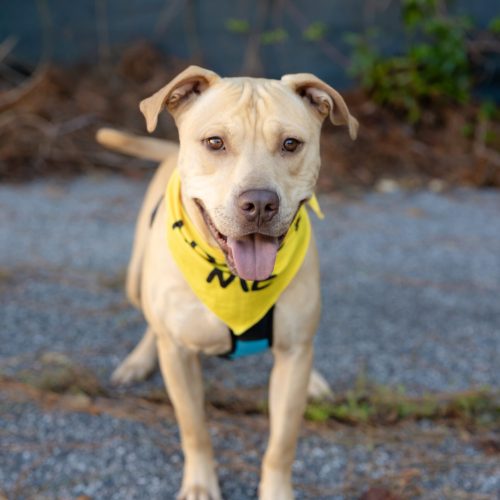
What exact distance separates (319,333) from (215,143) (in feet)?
Result: 7.10

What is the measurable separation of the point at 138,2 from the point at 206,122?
18.9ft

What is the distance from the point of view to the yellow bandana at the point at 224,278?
2.73m

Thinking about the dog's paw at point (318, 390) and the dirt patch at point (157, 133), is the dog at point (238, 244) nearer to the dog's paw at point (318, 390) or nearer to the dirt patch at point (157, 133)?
the dog's paw at point (318, 390)

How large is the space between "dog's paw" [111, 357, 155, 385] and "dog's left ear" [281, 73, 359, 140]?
1.79 m

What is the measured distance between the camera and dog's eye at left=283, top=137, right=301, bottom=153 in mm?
2553

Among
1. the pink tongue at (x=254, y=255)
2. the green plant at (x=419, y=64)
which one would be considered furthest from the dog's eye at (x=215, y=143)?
the green plant at (x=419, y=64)

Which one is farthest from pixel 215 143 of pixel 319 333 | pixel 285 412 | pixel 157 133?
pixel 157 133

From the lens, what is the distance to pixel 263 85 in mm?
2662

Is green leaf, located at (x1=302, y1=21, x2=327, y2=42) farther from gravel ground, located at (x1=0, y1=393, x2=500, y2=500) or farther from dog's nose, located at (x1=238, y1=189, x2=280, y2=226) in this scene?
dog's nose, located at (x1=238, y1=189, x2=280, y2=226)

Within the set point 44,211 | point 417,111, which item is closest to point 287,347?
point 44,211

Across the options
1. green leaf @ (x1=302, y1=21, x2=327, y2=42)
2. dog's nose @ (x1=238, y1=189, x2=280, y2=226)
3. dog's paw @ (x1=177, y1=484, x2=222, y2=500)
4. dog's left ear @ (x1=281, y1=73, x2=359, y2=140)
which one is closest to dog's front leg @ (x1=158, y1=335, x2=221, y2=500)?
dog's paw @ (x1=177, y1=484, x2=222, y2=500)

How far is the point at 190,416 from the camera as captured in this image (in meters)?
3.00

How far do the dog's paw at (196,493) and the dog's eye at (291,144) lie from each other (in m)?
1.47

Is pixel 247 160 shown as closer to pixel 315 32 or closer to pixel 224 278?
pixel 224 278
